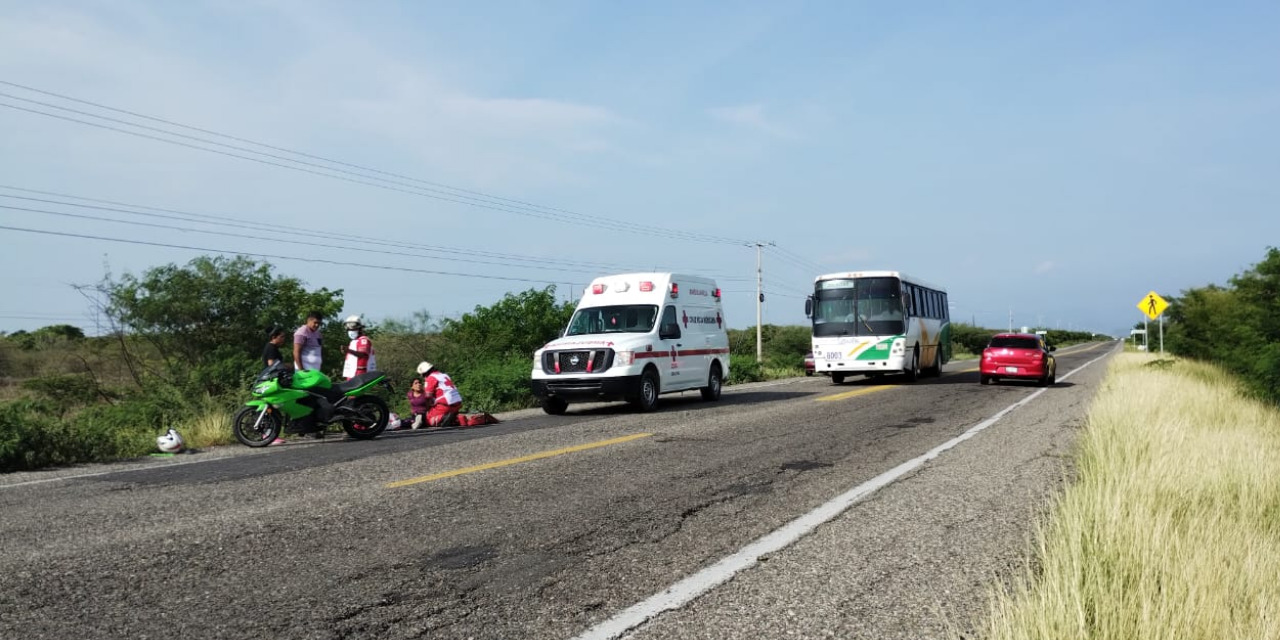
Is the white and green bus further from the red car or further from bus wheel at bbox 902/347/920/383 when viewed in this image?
the red car

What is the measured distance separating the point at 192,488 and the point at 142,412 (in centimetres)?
1024

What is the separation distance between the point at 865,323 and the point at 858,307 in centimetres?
53

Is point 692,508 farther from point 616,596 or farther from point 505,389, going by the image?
point 505,389

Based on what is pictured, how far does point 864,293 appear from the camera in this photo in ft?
81.4

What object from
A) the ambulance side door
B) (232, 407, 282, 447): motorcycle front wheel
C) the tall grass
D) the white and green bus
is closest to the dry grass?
(232, 407, 282, 447): motorcycle front wheel

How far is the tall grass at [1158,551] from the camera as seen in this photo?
321 cm

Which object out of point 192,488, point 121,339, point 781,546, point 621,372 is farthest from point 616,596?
point 121,339

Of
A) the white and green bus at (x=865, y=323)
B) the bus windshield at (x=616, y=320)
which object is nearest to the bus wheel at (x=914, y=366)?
the white and green bus at (x=865, y=323)

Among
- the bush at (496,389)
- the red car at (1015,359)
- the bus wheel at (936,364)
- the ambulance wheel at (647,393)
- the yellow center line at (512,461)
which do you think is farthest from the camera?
the bus wheel at (936,364)

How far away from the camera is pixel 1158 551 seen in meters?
4.14

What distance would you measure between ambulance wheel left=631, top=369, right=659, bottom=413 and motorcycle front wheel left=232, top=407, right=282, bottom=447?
6.25m

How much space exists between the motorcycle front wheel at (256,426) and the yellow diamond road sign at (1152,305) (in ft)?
111

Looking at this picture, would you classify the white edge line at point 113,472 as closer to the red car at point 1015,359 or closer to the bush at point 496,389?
the bush at point 496,389

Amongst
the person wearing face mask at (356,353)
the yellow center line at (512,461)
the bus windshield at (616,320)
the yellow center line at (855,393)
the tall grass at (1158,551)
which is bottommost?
the yellow center line at (512,461)
